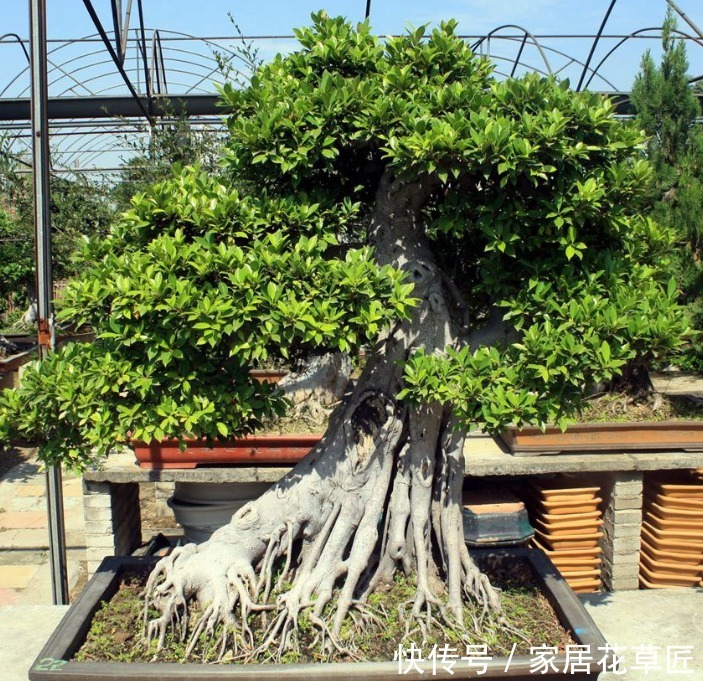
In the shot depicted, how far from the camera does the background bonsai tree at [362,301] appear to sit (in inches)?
76.9

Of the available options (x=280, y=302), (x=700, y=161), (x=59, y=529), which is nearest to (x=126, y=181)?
(x=59, y=529)

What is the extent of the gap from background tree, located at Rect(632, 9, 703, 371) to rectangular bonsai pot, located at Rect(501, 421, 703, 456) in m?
1.73

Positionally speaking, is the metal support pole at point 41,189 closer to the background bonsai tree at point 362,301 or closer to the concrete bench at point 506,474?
the concrete bench at point 506,474

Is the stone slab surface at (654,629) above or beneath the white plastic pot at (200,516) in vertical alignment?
beneath

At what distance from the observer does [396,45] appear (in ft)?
7.27

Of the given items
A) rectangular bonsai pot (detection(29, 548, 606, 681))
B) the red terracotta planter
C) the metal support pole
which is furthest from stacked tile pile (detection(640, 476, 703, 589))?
the metal support pole

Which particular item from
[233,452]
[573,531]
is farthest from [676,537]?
[233,452]

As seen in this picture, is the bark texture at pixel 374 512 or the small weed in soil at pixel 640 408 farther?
the small weed in soil at pixel 640 408

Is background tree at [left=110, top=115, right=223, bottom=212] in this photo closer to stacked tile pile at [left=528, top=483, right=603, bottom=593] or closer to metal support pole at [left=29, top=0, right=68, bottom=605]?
metal support pole at [left=29, top=0, right=68, bottom=605]

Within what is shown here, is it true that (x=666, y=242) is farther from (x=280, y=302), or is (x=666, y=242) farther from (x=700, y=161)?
(x=700, y=161)

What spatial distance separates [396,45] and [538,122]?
0.53 m

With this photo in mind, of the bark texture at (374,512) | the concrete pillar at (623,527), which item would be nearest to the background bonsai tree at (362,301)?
the bark texture at (374,512)

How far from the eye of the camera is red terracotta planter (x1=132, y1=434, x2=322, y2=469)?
319cm

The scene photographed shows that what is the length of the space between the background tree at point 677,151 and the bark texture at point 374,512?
3.09 metres
